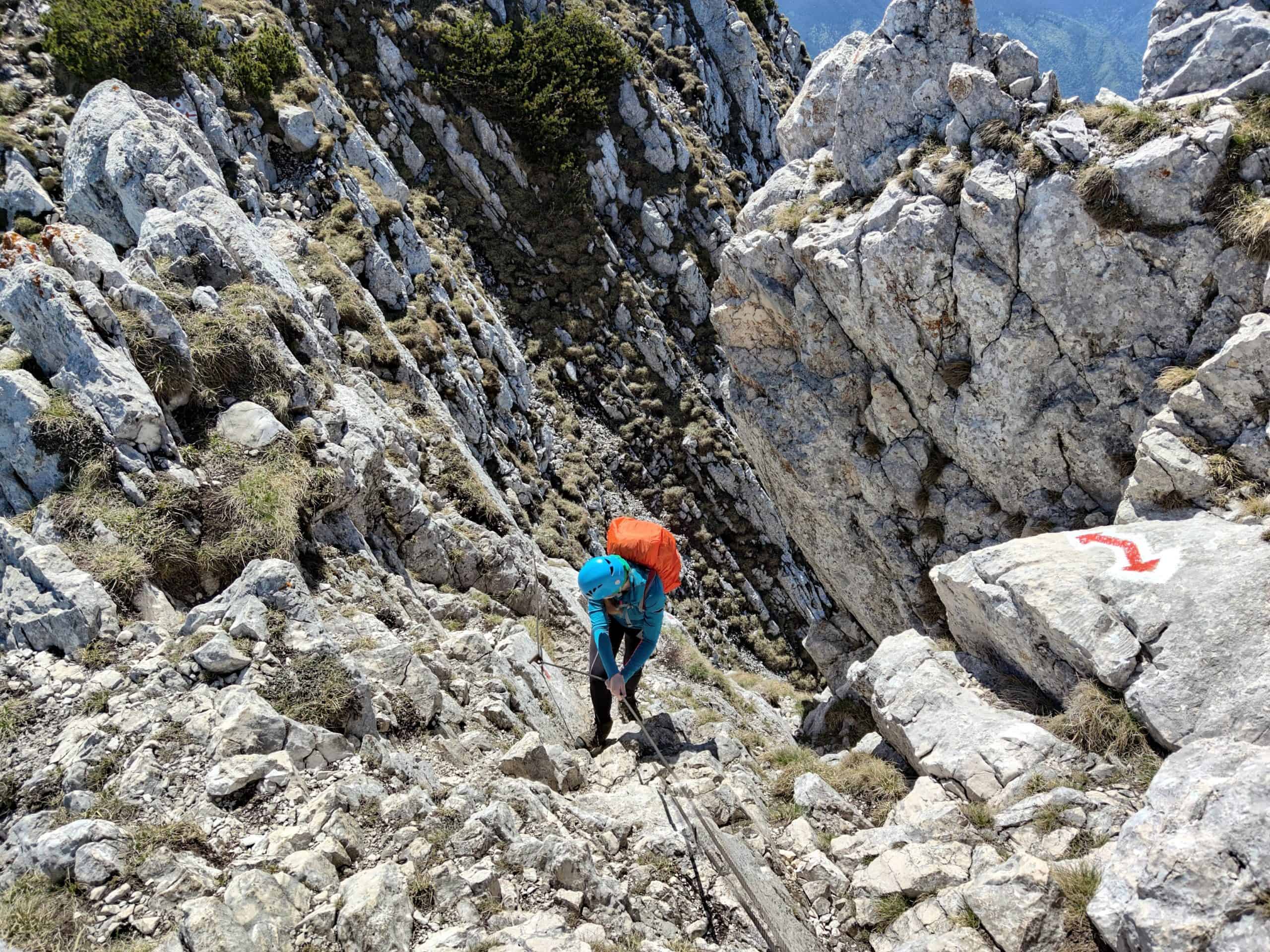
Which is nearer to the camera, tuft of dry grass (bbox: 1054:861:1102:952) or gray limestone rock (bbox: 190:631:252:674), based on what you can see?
tuft of dry grass (bbox: 1054:861:1102:952)

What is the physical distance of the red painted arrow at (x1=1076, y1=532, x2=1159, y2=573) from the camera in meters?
10.4

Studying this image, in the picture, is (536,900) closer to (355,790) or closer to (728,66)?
(355,790)

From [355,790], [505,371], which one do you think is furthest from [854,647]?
[355,790]

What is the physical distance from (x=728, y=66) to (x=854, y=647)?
42245 millimetres

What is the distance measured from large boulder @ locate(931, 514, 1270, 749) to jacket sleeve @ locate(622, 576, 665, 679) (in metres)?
5.94

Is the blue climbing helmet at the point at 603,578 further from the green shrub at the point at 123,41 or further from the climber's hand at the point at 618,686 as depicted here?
the green shrub at the point at 123,41

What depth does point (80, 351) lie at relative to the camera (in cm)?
972

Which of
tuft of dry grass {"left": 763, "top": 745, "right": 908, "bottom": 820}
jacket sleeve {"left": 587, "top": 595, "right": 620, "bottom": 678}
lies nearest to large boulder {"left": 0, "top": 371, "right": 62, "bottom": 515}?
jacket sleeve {"left": 587, "top": 595, "right": 620, "bottom": 678}

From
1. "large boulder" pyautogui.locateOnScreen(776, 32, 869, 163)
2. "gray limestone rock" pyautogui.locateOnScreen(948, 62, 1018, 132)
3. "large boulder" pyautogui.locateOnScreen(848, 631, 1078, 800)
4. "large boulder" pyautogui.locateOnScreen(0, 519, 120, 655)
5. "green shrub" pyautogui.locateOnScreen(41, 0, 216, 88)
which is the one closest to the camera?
"large boulder" pyautogui.locateOnScreen(0, 519, 120, 655)

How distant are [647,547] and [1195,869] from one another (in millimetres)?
6825

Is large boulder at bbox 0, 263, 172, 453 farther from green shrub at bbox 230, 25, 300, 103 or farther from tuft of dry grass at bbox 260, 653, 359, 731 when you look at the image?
green shrub at bbox 230, 25, 300, 103

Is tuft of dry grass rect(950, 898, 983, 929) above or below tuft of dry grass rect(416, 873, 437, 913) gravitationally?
below

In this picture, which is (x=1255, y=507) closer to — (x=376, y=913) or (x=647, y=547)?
(x=647, y=547)

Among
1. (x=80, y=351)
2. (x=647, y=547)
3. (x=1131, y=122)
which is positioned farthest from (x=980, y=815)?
(x=1131, y=122)
